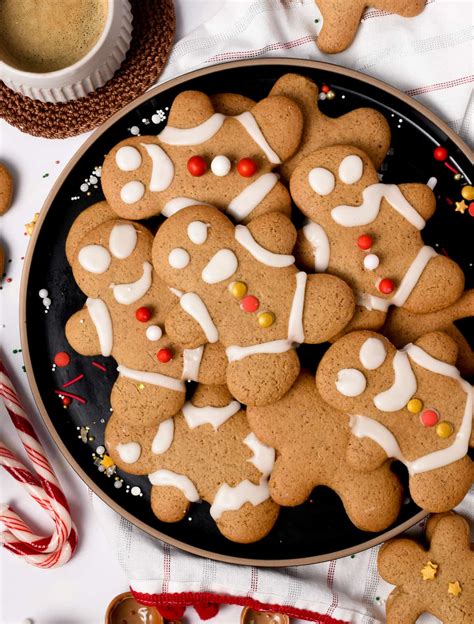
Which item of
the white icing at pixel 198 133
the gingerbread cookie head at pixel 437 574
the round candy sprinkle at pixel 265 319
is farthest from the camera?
the gingerbread cookie head at pixel 437 574

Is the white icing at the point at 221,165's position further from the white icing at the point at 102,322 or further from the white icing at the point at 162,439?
the white icing at the point at 162,439

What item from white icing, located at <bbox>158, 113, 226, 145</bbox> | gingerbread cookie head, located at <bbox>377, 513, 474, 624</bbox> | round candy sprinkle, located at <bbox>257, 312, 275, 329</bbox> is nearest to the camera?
round candy sprinkle, located at <bbox>257, 312, 275, 329</bbox>

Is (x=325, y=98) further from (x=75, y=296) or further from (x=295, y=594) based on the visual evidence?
(x=295, y=594)

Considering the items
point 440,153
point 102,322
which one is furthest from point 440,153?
point 102,322

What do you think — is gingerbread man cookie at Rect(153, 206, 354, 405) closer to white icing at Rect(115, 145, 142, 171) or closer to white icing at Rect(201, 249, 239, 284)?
white icing at Rect(201, 249, 239, 284)

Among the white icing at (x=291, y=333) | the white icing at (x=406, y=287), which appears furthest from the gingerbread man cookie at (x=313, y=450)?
the white icing at (x=406, y=287)

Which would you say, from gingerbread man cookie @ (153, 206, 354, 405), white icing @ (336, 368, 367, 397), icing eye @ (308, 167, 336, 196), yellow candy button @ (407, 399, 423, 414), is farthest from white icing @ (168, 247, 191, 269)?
yellow candy button @ (407, 399, 423, 414)
